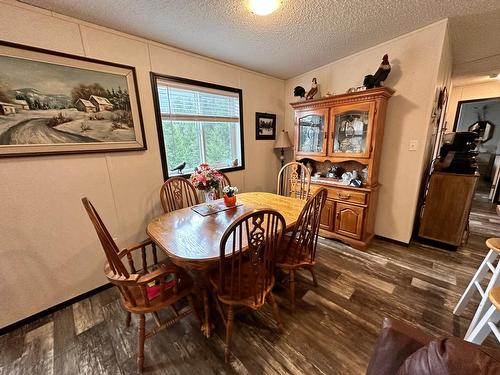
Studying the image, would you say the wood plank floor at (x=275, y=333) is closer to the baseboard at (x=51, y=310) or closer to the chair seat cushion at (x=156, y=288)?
the baseboard at (x=51, y=310)

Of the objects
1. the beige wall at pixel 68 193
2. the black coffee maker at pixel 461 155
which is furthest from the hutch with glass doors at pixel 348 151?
the beige wall at pixel 68 193

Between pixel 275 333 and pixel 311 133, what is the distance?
2.48 meters

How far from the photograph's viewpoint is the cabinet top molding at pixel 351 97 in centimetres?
215

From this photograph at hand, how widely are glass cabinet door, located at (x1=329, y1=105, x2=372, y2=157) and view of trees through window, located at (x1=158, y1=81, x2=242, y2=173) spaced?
136 centimetres

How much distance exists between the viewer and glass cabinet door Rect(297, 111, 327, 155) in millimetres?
2709

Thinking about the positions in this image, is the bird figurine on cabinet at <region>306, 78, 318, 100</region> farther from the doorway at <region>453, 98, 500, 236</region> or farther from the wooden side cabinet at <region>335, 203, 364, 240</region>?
the doorway at <region>453, 98, 500, 236</region>

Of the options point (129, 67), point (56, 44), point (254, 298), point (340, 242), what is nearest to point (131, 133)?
point (129, 67)

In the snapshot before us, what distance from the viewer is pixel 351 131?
2.53 meters

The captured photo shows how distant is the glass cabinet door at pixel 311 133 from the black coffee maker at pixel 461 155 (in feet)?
4.63

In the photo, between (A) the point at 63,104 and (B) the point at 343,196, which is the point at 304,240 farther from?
(A) the point at 63,104

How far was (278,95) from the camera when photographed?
346 centimetres

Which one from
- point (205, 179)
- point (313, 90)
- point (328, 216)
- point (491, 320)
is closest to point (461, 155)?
point (328, 216)

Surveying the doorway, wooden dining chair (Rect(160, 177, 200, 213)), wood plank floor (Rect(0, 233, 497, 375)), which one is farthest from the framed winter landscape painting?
the doorway

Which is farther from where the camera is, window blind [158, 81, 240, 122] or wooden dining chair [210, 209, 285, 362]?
window blind [158, 81, 240, 122]
